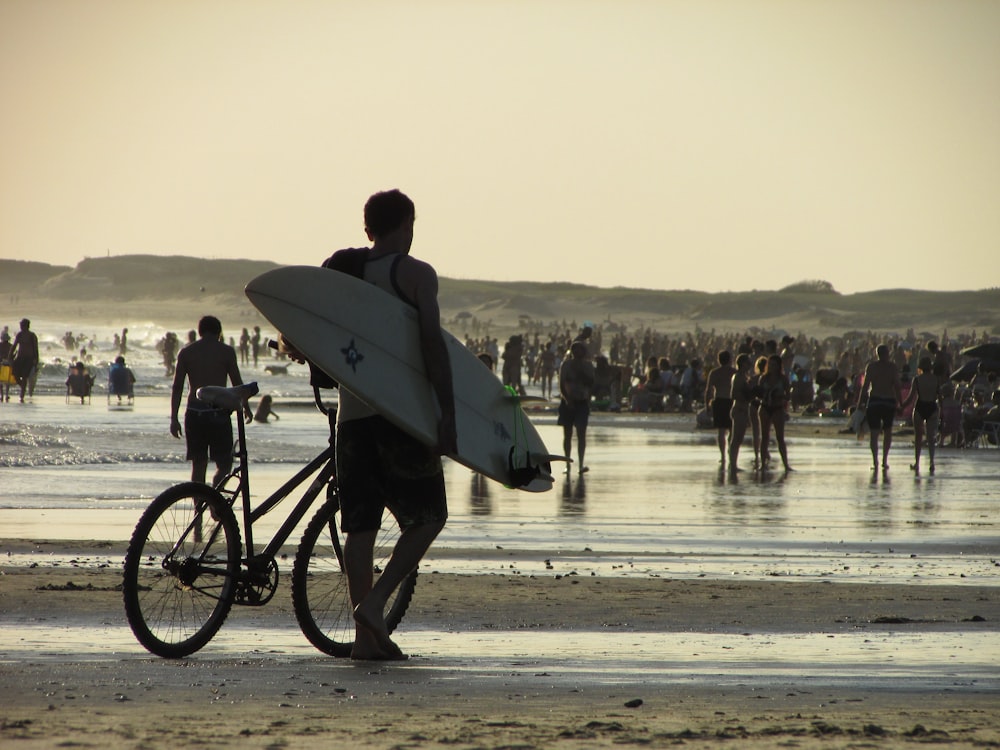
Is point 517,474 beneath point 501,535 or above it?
above

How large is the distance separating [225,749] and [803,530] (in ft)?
34.2

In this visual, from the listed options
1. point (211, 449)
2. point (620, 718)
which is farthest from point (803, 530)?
point (620, 718)

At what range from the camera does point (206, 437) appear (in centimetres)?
1359

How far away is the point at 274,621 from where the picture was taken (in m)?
8.82

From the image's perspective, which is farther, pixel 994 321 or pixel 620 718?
pixel 994 321

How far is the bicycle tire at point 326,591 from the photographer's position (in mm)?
7562

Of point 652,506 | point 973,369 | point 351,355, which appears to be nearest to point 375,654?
point 351,355

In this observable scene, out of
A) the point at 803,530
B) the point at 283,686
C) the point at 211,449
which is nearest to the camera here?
the point at 283,686

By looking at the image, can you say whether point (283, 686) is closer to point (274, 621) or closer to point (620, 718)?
point (620, 718)

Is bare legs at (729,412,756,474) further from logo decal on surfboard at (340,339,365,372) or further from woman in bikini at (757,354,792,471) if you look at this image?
logo decal on surfboard at (340,339,365,372)

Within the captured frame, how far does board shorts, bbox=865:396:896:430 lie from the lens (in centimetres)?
2334

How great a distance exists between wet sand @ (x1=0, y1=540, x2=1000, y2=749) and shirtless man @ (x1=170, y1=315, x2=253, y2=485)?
121 inches

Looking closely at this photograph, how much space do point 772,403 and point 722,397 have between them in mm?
825

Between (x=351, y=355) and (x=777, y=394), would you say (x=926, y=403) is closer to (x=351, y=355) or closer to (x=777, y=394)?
(x=777, y=394)
